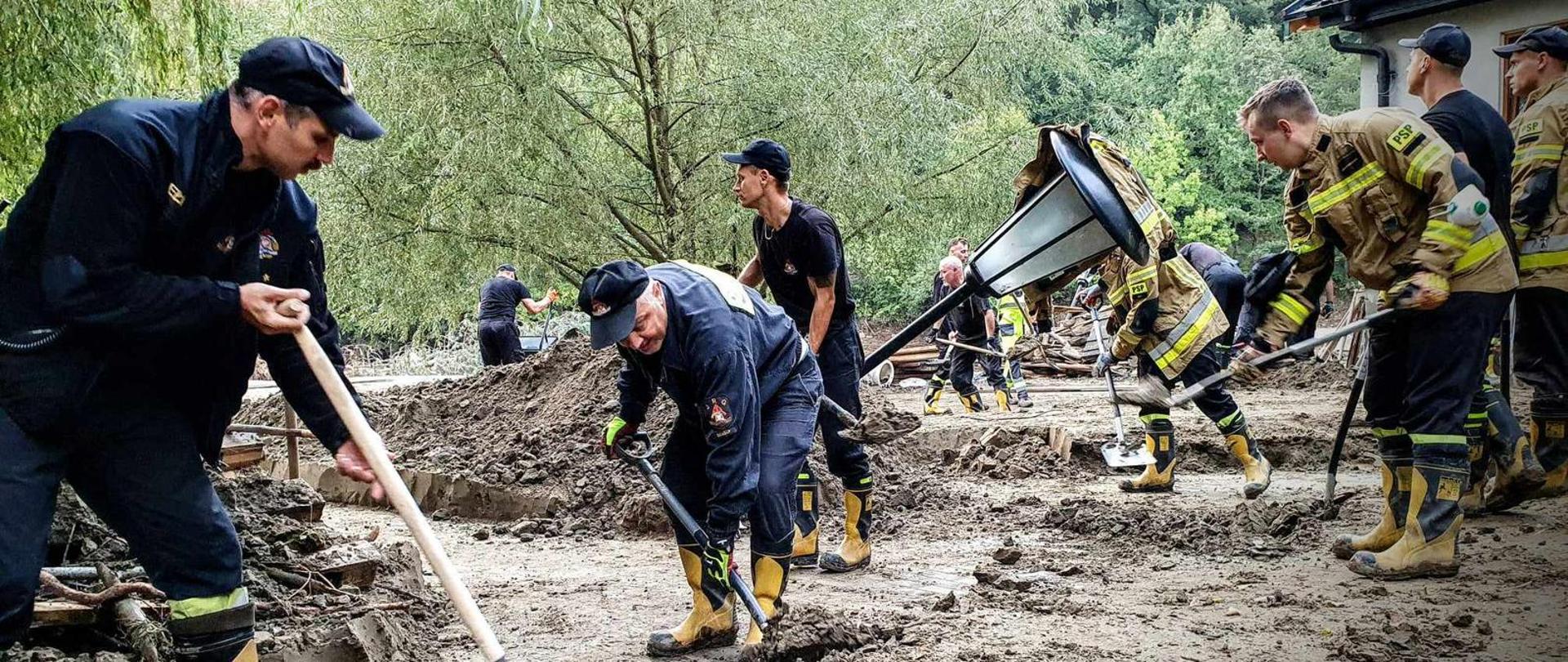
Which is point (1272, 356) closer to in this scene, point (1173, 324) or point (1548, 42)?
point (1173, 324)

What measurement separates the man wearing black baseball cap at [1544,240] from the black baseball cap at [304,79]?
5529mm

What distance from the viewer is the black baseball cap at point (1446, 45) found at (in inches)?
211

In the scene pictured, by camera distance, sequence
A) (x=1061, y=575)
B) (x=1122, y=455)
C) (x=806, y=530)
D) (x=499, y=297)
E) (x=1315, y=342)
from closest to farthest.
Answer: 1. (x=1315, y=342)
2. (x=1061, y=575)
3. (x=806, y=530)
4. (x=1122, y=455)
5. (x=499, y=297)

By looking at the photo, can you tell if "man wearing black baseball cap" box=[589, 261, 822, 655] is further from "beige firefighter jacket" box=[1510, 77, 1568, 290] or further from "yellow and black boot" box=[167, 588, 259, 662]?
"beige firefighter jacket" box=[1510, 77, 1568, 290]

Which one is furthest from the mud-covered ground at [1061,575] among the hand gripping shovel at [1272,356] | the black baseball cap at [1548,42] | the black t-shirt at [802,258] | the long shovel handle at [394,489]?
the black baseball cap at [1548,42]

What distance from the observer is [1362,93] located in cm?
1346

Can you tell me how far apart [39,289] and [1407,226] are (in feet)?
15.6

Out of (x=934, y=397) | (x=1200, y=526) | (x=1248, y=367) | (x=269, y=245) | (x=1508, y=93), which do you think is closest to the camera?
(x=269, y=245)

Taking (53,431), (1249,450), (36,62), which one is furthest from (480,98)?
(53,431)

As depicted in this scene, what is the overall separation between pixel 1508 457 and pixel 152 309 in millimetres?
5753

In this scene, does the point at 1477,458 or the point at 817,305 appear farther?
the point at 817,305

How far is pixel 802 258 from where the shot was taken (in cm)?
601

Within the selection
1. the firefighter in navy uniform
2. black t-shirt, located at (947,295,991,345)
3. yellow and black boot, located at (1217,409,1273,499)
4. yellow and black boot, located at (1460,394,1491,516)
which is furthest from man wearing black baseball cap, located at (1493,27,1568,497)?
black t-shirt, located at (947,295,991,345)

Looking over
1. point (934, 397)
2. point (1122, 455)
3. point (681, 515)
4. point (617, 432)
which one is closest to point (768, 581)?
point (681, 515)
